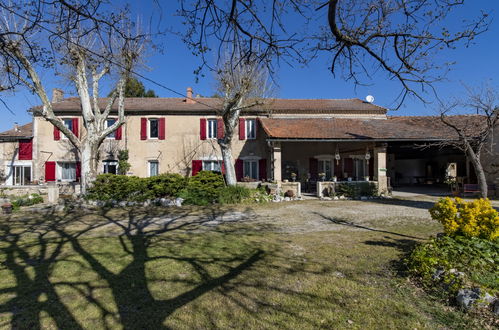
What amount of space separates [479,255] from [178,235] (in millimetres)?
5877

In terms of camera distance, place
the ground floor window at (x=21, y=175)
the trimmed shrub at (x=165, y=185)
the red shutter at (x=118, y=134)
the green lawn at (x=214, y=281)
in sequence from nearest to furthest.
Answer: the green lawn at (x=214, y=281) → the trimmed shrub at (x=165, y=185) → the ground floor window at (x=21, y=175) → the red shutter at (x=118, y=134)

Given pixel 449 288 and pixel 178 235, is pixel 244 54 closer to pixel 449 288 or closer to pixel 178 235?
pixel 449 288

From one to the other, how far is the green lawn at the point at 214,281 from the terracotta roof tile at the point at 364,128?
8.75 m

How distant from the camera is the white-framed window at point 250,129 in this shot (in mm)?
19312

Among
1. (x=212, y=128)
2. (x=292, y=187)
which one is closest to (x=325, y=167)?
(x=292, y=187)

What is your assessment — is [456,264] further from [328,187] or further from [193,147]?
[193,147]

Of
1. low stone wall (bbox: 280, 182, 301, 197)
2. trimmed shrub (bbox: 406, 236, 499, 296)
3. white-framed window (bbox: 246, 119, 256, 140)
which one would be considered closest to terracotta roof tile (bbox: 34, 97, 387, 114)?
white-framed window (bbox: 246, 119, 256, 140)

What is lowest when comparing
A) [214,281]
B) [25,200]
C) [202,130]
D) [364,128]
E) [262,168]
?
[214,281]

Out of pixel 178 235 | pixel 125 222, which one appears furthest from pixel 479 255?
pixel 125 222

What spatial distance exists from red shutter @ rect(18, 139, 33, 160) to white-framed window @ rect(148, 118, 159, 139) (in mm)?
7594

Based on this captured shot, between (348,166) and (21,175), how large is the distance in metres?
21.5

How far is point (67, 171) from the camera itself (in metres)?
18.8

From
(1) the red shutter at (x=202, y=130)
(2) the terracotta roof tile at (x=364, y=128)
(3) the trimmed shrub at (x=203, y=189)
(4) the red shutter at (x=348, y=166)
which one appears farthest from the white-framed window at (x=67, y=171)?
(4) the red shutter at (x=348, y=166)

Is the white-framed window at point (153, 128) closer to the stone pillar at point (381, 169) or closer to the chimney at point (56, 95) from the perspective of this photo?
the chimney at point (56, 95)
